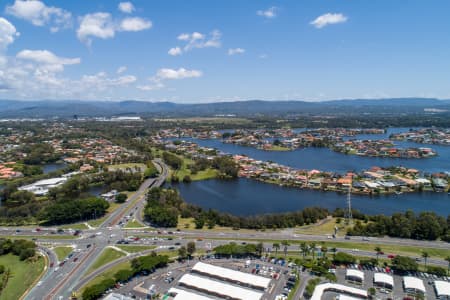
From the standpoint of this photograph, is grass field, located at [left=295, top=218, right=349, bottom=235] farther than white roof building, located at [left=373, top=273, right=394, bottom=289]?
Yes

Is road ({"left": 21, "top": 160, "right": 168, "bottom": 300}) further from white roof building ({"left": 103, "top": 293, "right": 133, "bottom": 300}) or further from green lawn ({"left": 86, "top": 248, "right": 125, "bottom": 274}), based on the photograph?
white roof building ({"left": 103, "top": 293, "right": 133, "bottom": 300})

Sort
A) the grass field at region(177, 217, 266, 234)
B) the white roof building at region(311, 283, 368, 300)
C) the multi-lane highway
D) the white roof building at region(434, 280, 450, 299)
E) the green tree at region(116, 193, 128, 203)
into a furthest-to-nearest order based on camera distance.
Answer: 1. the green tree at region(116, 193, 128, 203)
2. the grass field at region(177, 217, 266, 234)
3. the multi-lane highway
4. the white roof building at region(311, 283, 368, 300)
5. the white roof building at region(434, 280, 450, 299)

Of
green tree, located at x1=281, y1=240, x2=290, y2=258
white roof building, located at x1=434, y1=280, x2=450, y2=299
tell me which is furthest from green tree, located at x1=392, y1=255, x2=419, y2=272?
green tree, located at x1=281, y1=240, x2=290, y2=258

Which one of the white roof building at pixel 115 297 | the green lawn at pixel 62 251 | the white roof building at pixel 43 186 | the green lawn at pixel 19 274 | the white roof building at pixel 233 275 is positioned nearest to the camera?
the white roof building at pixel 115 297

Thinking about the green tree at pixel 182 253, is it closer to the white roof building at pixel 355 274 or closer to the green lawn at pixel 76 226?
the white roof building at pixel 355 274

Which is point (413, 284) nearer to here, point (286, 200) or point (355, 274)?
point (355, 274)

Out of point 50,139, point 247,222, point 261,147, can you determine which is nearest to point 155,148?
point 261,147

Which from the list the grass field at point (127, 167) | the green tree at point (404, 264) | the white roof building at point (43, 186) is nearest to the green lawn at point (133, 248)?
the green tree at point (404, 264)
